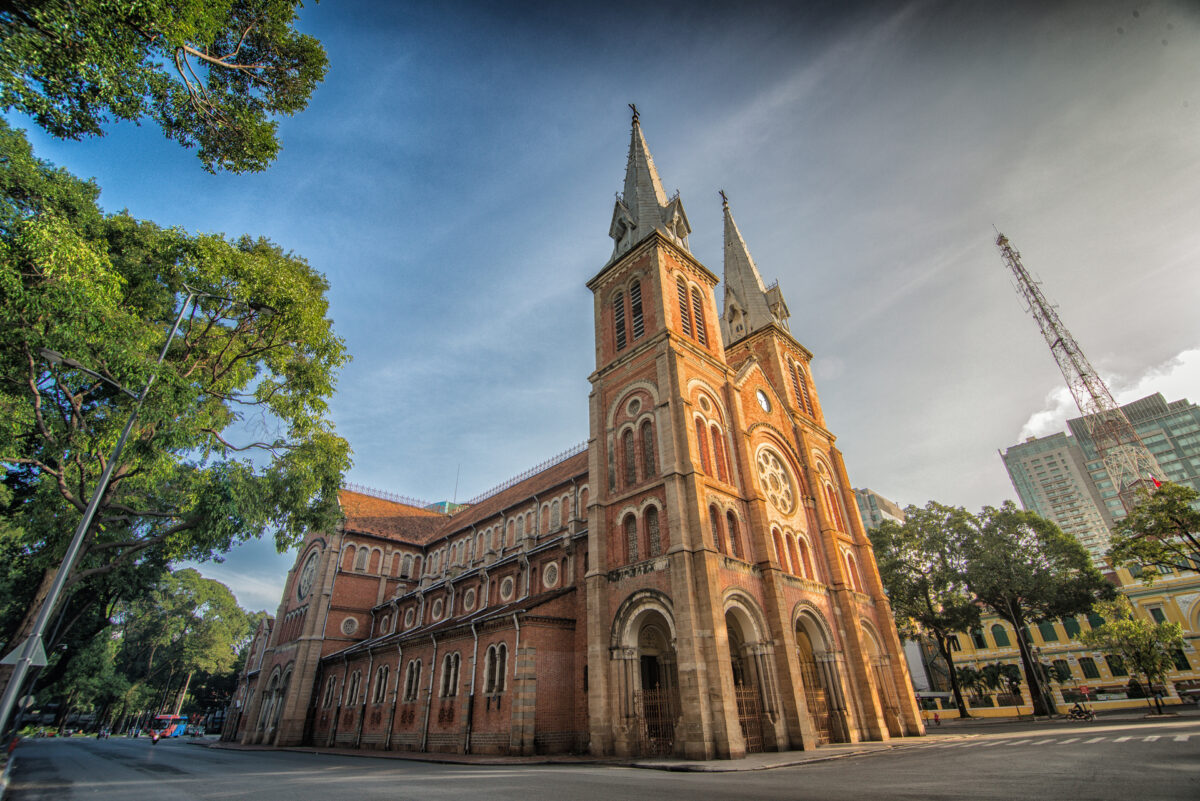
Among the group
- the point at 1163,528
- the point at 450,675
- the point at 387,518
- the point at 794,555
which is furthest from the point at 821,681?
the point at 387,518

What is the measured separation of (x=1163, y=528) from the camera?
21.2 meters

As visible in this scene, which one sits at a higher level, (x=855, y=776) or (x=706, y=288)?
(x=706, y=288)

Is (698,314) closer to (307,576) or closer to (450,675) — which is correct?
(450,675)

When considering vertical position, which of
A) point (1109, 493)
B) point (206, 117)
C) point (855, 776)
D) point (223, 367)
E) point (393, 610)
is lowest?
point (855, 776)

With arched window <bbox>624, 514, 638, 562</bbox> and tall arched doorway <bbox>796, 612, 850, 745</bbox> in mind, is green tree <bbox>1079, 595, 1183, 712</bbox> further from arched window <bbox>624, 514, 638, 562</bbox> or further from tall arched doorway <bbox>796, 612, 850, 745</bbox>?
arched window <bbox>624, 514, 638, 562</bbox>

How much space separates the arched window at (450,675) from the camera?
22844 mm

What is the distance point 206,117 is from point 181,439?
7.81 metres

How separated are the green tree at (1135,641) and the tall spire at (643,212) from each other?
35561 millimetres

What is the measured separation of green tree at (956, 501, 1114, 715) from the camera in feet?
105

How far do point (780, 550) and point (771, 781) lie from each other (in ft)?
40.8

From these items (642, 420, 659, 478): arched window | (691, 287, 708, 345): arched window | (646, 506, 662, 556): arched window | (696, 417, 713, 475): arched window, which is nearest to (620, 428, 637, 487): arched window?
(642, 420, 659, 478): arched window

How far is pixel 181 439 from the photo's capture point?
44.2 ft

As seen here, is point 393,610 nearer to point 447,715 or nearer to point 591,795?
point 447,715

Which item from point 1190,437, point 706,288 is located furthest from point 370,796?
point 1190,437
